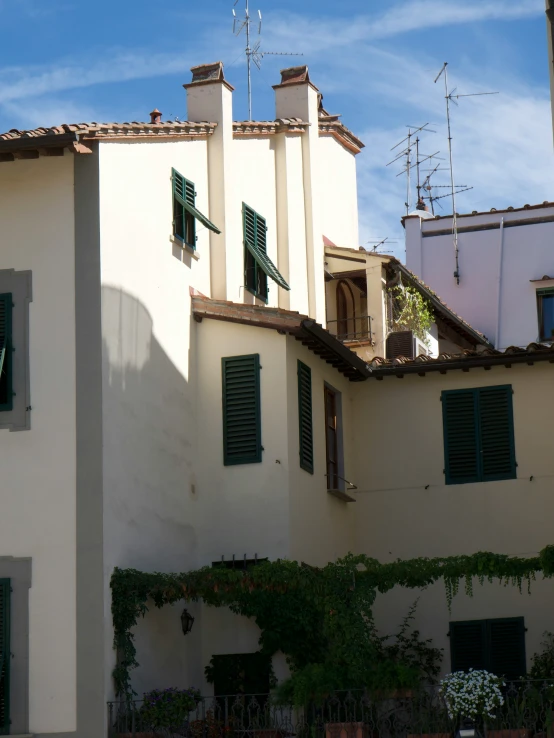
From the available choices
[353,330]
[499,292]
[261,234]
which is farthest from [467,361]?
[499,292]

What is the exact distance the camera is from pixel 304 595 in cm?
1856

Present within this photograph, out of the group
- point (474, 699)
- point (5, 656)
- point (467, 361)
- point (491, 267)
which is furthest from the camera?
point (491, 267)

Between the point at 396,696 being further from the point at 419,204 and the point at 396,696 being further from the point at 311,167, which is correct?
the point at 419,204

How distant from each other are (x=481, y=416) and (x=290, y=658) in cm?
525

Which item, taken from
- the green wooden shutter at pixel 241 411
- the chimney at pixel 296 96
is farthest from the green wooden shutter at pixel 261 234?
the green wooden shutter at pixel 241 411

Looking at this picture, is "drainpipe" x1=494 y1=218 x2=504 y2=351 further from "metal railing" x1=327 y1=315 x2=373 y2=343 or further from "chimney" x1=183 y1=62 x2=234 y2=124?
"chimney" x1=183 y1=62 x2=234 y2=124

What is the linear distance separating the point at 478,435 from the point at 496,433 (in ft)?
0.90

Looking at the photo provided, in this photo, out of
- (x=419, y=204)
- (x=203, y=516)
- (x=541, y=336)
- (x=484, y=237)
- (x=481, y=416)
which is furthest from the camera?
(x=419, y=204)

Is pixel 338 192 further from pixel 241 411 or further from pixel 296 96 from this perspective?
pixel 241 411

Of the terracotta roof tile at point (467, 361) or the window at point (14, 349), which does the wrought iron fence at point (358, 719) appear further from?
the terracotta roof tile at point (467, 361)

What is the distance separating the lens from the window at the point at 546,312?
31.6m

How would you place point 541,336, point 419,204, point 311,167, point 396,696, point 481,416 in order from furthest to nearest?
1. point 419,204
2. point 541,336
3. point 311,167
4. point 481,416
5. point 396,696

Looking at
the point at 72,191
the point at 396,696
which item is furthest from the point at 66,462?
the point at 396,696

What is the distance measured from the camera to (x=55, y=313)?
61.5 feet
